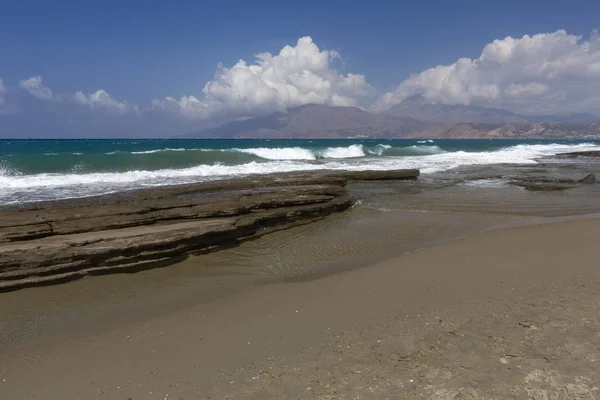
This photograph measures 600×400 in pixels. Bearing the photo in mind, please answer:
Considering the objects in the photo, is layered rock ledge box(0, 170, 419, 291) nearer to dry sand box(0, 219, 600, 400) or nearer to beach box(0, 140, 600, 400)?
beach box(0, 140, 600, 400)

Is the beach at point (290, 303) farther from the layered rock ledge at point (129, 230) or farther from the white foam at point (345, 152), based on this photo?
the white foam at point (345, 152)

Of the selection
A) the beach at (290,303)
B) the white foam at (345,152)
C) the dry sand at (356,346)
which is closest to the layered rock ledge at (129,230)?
the beach at (290,303)

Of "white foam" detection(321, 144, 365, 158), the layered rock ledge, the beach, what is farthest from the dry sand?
"white foam" detection(321, 144, 365, 158)

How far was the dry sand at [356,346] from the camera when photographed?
10.9ft

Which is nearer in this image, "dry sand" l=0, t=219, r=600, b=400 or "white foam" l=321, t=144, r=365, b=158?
"dry sand" l=0, t=219, r=600, b=400

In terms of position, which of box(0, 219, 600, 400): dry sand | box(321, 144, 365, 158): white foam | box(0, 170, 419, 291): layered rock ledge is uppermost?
box(321, 144, 365, 158): white foam

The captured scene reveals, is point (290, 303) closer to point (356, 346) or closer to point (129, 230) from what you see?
point (356, 346)

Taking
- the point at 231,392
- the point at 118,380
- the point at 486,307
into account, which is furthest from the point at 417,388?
the point at 118,380

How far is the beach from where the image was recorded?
3.51m

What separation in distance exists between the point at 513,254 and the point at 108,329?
6914 mm

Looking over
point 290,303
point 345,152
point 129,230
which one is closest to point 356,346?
point 290,303

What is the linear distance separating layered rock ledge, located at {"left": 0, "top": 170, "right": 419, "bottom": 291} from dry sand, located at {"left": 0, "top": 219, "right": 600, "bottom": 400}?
7.30 ft

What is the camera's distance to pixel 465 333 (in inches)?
163

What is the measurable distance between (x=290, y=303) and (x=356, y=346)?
4.89ft
